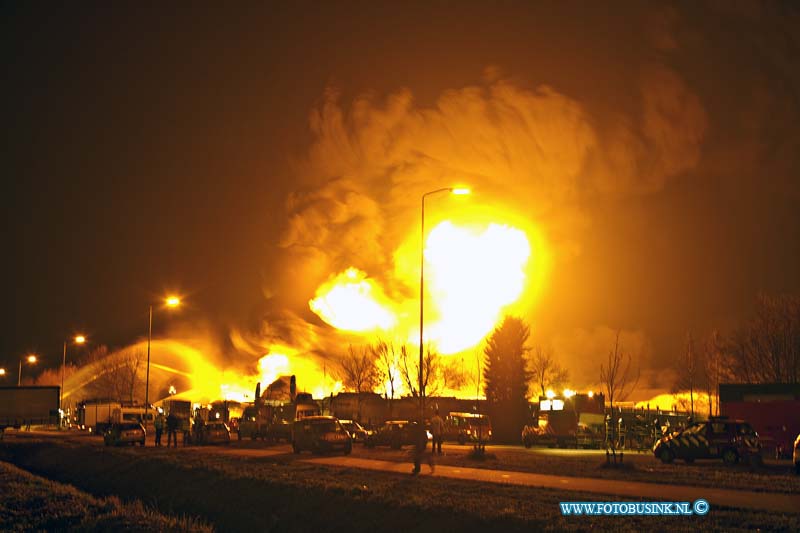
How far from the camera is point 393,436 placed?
47.9m

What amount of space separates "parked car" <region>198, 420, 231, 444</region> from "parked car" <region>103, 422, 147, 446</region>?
3920 mm

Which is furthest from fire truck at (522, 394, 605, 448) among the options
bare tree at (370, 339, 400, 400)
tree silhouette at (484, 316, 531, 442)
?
bare tree at (370, 339, 400, 400)

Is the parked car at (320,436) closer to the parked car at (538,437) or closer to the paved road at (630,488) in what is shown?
the paved road at (630,488)

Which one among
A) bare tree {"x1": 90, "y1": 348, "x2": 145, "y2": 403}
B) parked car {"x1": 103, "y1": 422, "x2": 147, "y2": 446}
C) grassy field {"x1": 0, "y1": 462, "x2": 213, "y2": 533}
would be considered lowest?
grassy field {"x1": 0, "y1": 462, "x2": 213, "y2": 533}

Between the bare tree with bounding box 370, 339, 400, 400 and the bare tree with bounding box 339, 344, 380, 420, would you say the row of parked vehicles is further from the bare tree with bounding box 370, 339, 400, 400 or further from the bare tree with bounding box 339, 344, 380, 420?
the bare tree with bounding box 339, 344, 380, 420

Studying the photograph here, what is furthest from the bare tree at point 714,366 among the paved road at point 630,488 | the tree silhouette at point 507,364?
the paved road at point 630,488

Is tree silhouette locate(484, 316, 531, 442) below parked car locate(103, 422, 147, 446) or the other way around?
the other way around

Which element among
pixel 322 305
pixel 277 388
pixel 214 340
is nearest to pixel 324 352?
pixel 322 305

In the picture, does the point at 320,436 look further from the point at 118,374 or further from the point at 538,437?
the point at 118,374

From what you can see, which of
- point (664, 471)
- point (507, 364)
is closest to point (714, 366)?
point (507, 364)

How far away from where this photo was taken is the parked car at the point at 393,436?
47562 millimetres

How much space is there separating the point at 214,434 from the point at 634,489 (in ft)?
119

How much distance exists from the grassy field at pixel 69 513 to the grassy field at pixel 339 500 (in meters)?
1.91

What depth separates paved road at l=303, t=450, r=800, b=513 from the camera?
806 inches
